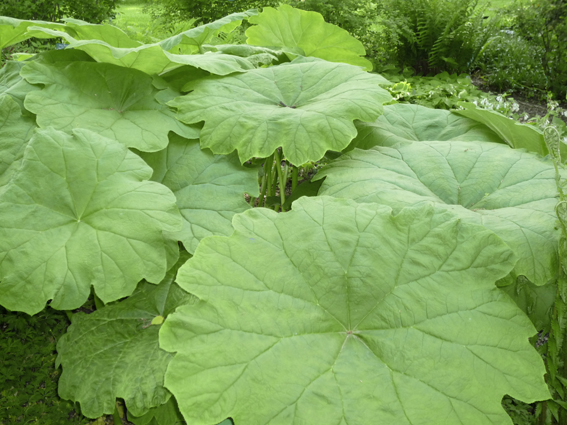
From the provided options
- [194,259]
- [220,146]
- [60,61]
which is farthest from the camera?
[60,61]

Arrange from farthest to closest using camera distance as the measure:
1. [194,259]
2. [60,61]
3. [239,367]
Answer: [60,61], [194,259], [239,367]

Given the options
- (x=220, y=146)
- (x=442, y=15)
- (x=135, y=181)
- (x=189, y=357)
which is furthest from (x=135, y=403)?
(x=442, y=15)

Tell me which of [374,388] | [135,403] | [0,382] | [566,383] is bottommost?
[0,382]

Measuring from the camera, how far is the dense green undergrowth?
3.04ft

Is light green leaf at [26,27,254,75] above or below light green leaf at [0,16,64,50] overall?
above

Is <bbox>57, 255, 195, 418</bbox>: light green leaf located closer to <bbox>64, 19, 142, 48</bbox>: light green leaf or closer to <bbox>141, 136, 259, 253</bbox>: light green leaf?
<bbox>141, 136, 259, 253</bbox>: light green leaf

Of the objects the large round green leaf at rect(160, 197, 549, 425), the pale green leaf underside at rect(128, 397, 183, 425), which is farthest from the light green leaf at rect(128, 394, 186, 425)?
the large round green leaf at rect(160, 197, 549, 425)

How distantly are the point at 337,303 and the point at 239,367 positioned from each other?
0.28 m

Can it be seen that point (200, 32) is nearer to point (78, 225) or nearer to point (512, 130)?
point (78, 225)

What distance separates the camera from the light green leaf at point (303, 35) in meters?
2.16

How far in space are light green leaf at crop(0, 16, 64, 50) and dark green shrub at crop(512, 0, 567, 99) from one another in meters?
6.01

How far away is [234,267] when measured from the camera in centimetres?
103

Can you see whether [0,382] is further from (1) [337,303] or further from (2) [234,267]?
(1) [337,303]

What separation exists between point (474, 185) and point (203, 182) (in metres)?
0.86
